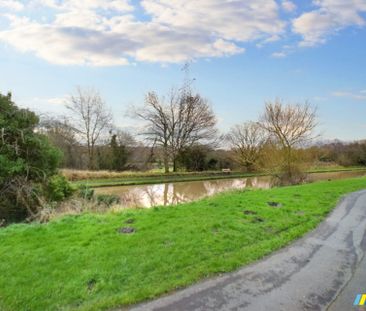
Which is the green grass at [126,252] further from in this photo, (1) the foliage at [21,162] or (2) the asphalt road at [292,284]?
(1) the foliage at [21,162]

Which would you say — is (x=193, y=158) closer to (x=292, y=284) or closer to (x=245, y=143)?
(x=245, y=143)

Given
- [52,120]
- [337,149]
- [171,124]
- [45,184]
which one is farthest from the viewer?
[337,149]

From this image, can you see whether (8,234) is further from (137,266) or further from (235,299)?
(235,299)

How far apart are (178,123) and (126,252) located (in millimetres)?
32345

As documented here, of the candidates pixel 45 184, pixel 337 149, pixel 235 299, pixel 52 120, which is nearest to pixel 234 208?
pixel 235 299

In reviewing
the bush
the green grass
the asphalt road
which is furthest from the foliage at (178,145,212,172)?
the asphalt road

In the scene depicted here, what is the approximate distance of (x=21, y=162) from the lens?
1020cm

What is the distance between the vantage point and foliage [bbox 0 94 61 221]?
998 centimetres

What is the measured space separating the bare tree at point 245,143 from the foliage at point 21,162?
1185 inches

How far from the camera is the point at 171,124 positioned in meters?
37.0

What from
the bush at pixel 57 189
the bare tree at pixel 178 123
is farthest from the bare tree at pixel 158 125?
the bush at pixel 57 189

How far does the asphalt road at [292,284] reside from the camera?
375cm

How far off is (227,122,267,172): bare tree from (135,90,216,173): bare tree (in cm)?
336

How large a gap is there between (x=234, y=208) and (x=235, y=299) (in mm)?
5184
